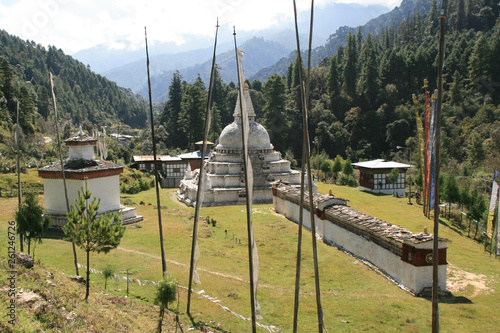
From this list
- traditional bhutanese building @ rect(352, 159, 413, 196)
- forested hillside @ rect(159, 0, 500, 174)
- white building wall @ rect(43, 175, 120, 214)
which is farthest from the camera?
forested hillside @ rect(159, 0, 500, 174)

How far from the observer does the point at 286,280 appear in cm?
1532

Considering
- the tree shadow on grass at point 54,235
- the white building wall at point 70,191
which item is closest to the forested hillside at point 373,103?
the white building wall at point 70,191

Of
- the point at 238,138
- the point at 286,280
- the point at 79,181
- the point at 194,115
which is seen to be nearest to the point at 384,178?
the point at 238,138

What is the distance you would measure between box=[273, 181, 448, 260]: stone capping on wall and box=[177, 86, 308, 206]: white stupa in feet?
37.7

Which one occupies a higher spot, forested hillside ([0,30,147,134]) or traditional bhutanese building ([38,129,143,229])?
forested hillside ([0,30,147,134])

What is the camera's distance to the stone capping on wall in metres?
14.0

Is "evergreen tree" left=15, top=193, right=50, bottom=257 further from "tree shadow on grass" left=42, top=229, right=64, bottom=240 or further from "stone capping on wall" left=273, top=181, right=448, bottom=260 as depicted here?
"stone capping on wall" left=273, top=181, right=448, bottom=260

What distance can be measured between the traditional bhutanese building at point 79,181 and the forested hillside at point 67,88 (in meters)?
56.7

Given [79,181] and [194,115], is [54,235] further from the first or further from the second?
[194,115]

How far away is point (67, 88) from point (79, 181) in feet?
403

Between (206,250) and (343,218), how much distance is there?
23.5 feet

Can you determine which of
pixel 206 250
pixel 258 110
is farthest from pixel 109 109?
pixel 206 250

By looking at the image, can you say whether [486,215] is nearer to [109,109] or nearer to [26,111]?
[26,111]

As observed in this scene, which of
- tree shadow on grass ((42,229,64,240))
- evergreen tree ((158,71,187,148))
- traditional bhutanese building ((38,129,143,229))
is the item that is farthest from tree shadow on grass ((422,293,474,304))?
evergreen tree ((158,71,187,148))
